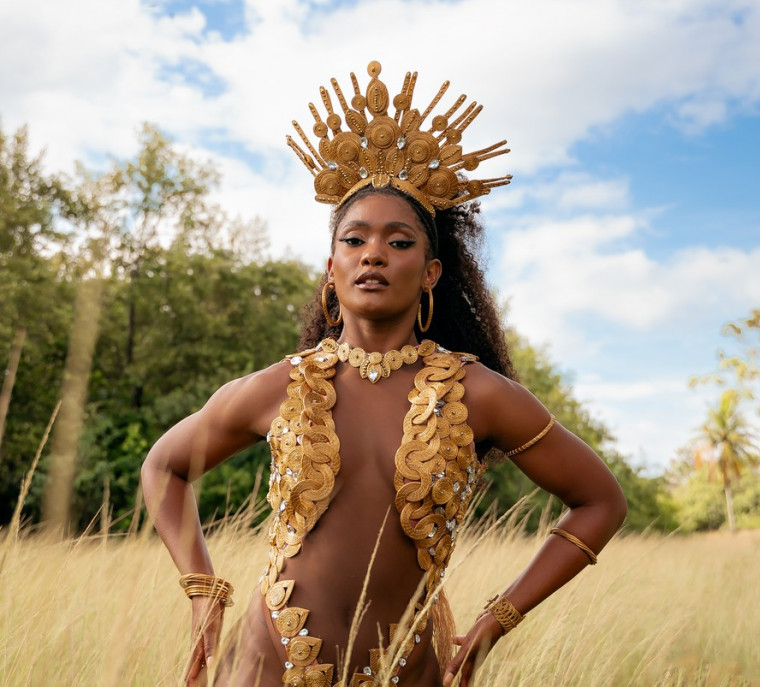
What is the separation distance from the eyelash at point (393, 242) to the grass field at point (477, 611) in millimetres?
954

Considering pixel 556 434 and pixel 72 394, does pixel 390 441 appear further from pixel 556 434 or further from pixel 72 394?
pixel 72 394

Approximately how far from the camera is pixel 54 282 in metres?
21.6

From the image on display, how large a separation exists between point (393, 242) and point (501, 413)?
601 millimetres

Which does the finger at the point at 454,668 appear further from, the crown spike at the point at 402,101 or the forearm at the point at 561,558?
the crown spike at the point at 402,101

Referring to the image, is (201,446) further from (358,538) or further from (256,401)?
(358,538)

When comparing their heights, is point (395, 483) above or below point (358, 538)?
above

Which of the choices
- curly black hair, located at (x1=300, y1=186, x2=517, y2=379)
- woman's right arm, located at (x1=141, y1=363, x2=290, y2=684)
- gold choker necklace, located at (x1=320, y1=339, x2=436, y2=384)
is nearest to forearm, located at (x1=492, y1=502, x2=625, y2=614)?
gold choker necklace, located at (x1=320, y1=339, x2=436, y2=384)

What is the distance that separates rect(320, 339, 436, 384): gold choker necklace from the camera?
99.3 inches

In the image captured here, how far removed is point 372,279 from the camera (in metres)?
2.55

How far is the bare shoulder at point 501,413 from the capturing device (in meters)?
2.48

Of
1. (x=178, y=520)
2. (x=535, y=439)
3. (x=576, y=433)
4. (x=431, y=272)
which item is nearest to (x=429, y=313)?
(x=431, y=272)

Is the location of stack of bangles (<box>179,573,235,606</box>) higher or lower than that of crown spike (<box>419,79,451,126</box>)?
lower

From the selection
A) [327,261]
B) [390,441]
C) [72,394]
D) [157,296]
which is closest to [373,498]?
[390,441]

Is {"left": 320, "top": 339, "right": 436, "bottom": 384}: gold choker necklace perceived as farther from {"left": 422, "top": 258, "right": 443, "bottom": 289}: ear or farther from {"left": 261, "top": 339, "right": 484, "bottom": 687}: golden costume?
{"left": 422, "top": 258, "right": 443, "bottom": 289}: ear
